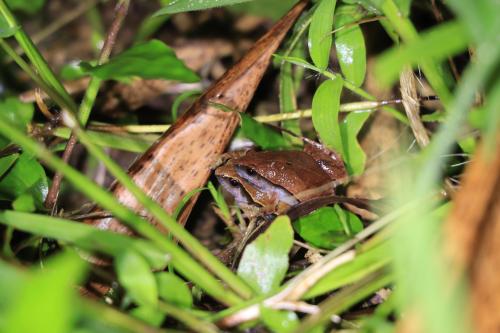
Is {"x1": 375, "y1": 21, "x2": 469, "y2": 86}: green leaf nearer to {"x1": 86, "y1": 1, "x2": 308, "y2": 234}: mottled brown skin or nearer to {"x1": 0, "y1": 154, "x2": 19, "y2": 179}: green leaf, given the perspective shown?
{"x1": 86, "y1": 1, "x2": 308, "y2": 234}: mottled brown skin

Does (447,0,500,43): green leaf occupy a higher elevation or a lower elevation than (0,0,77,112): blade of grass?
higher

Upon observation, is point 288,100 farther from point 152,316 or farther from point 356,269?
point 152,316

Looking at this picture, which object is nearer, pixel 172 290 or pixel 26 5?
pixel 172 290

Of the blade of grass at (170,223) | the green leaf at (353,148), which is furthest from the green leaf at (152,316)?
the green leaf at (353,148)

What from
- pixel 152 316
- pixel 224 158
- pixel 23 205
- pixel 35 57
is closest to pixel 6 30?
pixel 35 57

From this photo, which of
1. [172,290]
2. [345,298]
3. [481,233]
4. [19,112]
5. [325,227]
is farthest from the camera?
[19,112]

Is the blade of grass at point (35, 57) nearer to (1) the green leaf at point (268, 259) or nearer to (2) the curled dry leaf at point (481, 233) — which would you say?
(1) the green leaf at point (268, 259)

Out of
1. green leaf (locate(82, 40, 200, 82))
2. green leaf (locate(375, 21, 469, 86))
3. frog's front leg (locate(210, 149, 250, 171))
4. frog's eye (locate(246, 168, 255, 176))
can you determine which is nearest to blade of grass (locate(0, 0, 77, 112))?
green leaf (locate(82, 40, 200, 82))
